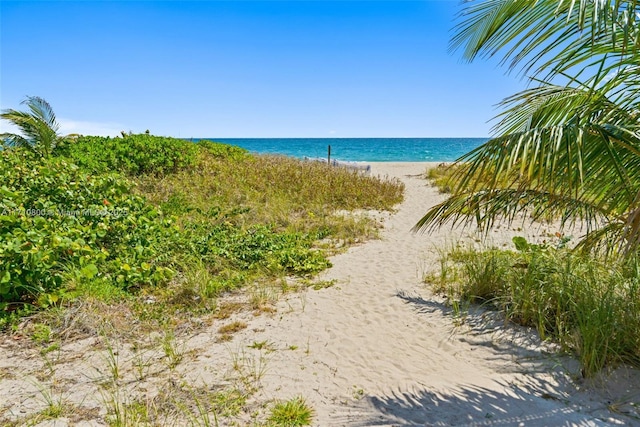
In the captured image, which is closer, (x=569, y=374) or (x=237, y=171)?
(x=569, y=374)

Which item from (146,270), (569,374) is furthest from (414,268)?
(146,270)

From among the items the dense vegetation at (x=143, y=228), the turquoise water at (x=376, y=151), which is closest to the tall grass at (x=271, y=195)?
the dense vegetation at (x=143, y=228)

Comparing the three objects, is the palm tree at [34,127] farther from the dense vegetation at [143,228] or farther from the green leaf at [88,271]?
the green leaf at [88,271]

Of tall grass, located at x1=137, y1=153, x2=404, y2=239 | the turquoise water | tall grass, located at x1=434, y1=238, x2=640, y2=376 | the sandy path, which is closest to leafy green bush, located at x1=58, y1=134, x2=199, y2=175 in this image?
tall grass, located at x1=137, y1=153, x2=404, y2=239

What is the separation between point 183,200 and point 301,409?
7.69m

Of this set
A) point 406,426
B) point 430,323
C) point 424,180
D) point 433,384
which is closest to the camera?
point 406,426

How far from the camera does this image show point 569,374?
359 centimetres

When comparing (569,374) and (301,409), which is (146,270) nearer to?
(301,409)

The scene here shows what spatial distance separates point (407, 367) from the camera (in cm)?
384

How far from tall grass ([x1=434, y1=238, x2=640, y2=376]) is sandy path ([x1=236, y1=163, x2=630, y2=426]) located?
0.28 m

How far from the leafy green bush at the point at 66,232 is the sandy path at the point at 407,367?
231cm

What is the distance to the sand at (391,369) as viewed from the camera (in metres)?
3.13

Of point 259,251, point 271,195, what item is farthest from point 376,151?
point 259,251

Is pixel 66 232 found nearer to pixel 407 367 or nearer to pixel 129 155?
pixel 407 367
